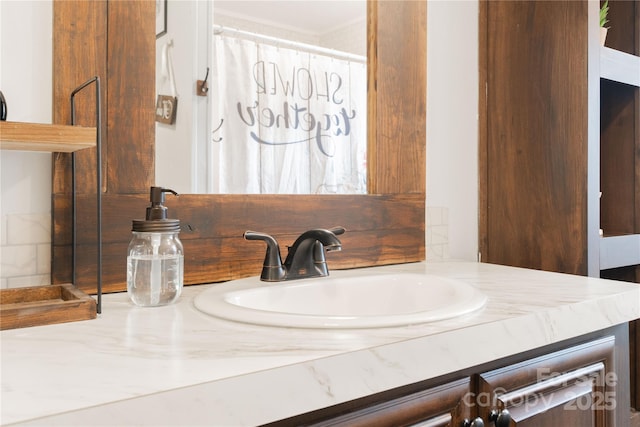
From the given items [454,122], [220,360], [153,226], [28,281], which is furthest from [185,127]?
[454,122]

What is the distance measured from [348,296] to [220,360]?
22.7 inches

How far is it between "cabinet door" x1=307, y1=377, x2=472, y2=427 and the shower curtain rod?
36.3 inches

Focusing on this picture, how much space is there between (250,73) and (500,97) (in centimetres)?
88

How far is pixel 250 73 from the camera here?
1.25 meters

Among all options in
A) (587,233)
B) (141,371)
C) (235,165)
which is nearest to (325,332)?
(141,371)

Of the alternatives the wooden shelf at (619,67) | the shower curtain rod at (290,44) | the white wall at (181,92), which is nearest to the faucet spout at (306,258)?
the white wall at (181,92)

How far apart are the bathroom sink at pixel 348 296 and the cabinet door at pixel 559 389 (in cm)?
14

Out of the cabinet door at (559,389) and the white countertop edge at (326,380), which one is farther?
the cabinet door at (559,389)

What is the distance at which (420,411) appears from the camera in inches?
29.1

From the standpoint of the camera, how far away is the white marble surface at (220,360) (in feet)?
1.69

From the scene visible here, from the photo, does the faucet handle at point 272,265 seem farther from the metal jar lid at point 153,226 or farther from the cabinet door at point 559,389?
the cabinet door at point 559,389

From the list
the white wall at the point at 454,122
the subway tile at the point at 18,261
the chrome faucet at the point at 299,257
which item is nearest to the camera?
the subway tile at the point at 18,261

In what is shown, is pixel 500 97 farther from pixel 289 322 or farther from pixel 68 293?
pixel 68 293

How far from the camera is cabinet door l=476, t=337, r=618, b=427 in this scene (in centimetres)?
83
